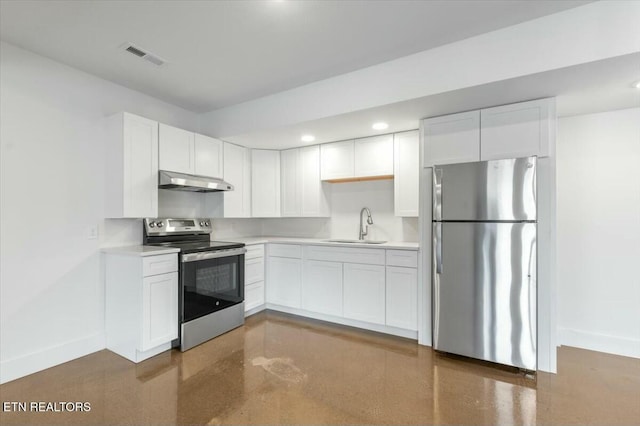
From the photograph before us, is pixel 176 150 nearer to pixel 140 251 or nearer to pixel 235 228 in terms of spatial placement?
pixel 140 251

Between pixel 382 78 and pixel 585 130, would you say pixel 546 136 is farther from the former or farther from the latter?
pixel 382 78

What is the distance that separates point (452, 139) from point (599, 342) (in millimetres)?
2402

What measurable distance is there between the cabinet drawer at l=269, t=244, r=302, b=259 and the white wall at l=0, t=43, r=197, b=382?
1747 millimetres

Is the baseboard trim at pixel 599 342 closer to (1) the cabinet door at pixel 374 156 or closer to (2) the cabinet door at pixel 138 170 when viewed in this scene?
(1) the cabinet door at pixel 374 156

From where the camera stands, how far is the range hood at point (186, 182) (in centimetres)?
310

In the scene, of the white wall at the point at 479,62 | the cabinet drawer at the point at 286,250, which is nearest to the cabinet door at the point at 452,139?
the white wall at the point at 479,62

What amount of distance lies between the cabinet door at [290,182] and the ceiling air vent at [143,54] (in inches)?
80.0

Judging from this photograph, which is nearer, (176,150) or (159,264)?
(159,264)

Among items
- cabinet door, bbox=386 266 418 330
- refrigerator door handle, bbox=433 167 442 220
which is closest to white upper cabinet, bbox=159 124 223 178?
cabinet door, bbox=386 266 418 330

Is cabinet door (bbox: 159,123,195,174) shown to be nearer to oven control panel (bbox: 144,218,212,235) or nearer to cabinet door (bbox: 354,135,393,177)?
oven control panel (bbox: 144,218,212,235)

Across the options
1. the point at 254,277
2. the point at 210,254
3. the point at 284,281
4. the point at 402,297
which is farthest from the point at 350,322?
the point at 210,254

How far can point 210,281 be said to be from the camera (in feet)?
10.5

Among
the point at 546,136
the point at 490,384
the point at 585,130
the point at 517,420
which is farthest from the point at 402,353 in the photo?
the point at 585,130

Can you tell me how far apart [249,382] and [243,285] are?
1.40 metres
